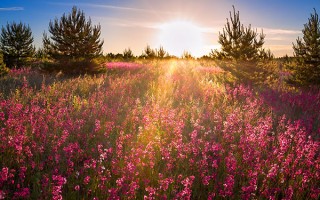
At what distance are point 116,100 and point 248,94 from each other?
527 centimetres

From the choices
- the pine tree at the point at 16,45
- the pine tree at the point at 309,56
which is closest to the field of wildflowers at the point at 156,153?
the pine tree at the point at 309,56

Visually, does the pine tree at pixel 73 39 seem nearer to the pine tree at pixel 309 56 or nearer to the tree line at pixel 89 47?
the tree line at pixel 89 47

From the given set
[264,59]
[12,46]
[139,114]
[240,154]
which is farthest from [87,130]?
[12,46]

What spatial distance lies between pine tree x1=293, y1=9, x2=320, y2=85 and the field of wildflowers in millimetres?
4034

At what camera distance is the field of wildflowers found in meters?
3.56

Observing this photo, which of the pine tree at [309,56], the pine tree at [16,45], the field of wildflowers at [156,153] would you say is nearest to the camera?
the field of wildflowers at [156,153]

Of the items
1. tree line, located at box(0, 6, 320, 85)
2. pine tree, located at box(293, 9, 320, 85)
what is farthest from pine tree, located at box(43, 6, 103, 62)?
pine tree, located at box(293, 9, 320, 85)

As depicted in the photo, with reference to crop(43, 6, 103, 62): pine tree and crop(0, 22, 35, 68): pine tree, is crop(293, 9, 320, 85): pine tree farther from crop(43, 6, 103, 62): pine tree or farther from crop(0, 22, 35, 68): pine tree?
crop(0, 22, 35, 68): pine tree

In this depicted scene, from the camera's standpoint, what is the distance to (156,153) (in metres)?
5.14

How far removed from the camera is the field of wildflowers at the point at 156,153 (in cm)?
356

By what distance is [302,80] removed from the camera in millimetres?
14312

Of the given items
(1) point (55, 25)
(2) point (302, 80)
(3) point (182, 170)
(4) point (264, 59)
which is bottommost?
(3) point (182, 170)

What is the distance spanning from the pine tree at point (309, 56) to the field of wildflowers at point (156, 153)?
4.03 meters

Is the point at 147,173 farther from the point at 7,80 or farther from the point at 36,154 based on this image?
the point at 7,80
